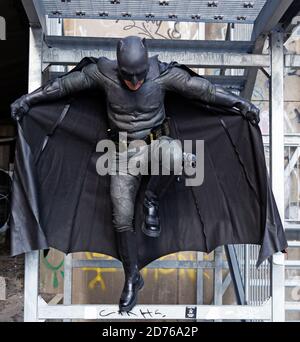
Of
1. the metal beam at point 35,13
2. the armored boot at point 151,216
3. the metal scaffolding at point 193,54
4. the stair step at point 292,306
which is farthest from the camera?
the stair step at point 292,306

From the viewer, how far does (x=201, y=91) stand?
338 cm

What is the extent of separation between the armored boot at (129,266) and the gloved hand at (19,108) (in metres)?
0.93

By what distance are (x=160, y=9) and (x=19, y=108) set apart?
3.77 feet

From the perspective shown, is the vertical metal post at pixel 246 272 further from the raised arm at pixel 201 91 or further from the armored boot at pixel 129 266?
the raised arm at pixel 201 91

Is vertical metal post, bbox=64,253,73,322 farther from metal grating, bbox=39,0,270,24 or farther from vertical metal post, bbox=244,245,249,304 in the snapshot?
metal grating, bbox=39,0,270,24

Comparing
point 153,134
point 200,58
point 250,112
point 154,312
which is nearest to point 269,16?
point 200,58

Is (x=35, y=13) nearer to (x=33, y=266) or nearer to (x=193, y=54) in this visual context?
(x=193, y=54)

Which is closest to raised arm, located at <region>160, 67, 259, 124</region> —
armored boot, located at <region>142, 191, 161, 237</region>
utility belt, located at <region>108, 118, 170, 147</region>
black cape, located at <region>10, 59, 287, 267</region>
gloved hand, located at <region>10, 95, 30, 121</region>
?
black cape, located at <region>10, 59, 287, 267</region>

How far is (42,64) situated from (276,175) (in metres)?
1.67

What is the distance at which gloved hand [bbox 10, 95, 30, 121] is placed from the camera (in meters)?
3.37

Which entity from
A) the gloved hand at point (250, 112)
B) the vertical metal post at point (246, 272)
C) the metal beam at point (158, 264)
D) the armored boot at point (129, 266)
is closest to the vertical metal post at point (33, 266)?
the armored boot at point (129, 266)

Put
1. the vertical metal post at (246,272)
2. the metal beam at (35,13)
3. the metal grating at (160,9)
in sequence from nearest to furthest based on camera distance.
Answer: the metal beam at (35,13) < the metal grating at (160,9) < the vertical metal post at (246,272)

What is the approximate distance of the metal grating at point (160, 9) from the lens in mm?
3621

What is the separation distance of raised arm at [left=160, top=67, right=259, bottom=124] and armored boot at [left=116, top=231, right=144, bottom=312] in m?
0.92
